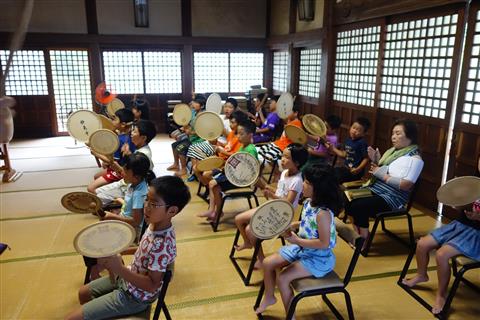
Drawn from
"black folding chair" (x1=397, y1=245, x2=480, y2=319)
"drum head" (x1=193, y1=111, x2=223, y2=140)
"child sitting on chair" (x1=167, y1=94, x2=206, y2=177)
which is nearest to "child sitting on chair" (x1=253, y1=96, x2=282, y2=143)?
"child sitting on chair" (x1=167, y1=94, x2=206, y2=177)

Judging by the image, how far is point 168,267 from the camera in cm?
195

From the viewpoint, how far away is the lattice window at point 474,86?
12.7ft

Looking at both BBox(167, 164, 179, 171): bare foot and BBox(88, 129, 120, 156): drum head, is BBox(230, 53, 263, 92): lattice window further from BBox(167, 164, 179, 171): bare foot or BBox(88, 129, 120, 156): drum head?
BBox(88, 129, 120, 156): drum head

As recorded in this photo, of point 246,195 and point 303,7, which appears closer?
point 246,195

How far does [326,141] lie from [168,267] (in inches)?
125

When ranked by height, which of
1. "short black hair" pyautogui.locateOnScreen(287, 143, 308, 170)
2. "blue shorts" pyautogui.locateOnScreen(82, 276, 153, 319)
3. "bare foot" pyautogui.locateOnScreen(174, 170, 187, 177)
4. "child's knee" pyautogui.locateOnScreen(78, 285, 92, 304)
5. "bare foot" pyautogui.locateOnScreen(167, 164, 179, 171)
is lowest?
"bare foot" pyautogui.locateOnScreen(174, 170, 187, 177)

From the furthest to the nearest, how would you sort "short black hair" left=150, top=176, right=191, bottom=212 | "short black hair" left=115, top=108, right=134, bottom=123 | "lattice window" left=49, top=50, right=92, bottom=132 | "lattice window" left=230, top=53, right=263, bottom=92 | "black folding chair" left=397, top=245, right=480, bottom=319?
"lattice window" left=230, top=53, right=263, bottom=92, "lattice window" left=49, top=50, right=92, bottom=132, "short black hair" left=115, top=108, right=134, bottom=123, "black folding chair" left=397, top=245, right=480, bottom=319, "short black hair" left=150, top=176, right=191, bottom=212

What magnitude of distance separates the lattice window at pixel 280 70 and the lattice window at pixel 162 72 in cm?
248

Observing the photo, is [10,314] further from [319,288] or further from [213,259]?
[319,288]

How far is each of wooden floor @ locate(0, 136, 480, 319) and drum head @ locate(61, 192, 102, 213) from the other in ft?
2.46

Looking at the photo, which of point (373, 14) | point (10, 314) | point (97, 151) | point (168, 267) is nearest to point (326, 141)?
point (373, 14)

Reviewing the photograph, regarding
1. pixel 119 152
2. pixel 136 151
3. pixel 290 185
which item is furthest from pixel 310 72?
pixel 290 185

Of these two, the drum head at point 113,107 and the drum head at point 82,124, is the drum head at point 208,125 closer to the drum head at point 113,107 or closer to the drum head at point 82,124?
the drum head at point 82,124

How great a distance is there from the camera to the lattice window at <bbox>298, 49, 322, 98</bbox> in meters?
7.44
